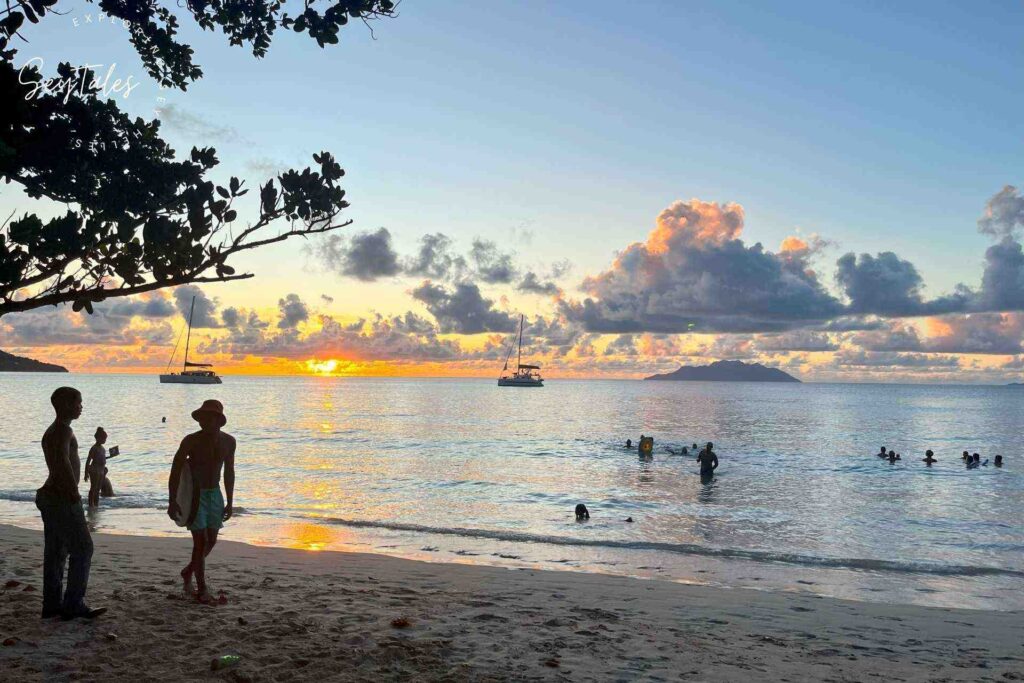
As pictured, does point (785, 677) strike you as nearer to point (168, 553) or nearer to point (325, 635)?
point (325, 635)

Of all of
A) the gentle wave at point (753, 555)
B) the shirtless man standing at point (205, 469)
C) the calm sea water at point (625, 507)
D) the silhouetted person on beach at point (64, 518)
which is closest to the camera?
the silhouetted person on beach at point (64, 518)

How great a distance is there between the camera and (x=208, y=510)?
8.64 m

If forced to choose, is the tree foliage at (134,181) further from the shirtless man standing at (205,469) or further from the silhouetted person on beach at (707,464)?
the silhouetted person on beach at (707,464)

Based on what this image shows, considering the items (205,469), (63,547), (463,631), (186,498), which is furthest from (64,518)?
(463,631)

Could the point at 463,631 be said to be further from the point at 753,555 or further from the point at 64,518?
the point at 753,555

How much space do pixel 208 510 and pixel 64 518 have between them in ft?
5.08

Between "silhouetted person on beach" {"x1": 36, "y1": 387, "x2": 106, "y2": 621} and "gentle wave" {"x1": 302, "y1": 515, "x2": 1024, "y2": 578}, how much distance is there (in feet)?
40.7

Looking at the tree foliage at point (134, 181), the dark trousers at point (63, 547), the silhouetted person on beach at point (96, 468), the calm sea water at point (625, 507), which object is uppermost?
the tree foliage at point (134, 181)

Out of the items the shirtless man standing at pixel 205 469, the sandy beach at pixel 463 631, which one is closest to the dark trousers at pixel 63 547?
the sandy beach at pixel 463 631

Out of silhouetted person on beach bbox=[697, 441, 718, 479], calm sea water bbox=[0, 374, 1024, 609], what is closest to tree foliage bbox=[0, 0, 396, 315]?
calm sea water bbox=[0, 374, 1024, 609]

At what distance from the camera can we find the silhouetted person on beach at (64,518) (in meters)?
7.27

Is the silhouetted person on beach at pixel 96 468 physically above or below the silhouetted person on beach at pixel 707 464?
above

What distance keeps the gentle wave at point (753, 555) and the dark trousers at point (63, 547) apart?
40.8ft

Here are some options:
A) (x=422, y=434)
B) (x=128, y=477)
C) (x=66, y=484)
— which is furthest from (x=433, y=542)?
(x=422, y=434)
